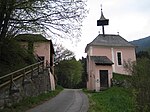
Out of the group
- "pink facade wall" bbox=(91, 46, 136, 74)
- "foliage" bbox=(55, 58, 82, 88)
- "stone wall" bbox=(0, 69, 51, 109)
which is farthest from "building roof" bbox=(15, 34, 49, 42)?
"foliage" bbox=(55, 58, 82, 88)

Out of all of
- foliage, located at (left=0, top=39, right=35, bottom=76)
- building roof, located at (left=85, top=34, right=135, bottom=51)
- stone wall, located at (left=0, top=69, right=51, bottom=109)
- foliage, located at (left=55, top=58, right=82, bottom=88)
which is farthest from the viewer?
foliage, located at (left=55, top=58, right=82, bottom=88)

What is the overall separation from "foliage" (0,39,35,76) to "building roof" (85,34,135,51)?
28105mm

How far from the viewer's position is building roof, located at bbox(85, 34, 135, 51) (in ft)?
159

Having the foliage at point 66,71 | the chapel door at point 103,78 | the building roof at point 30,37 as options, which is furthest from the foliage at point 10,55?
the foliage at point 66,71

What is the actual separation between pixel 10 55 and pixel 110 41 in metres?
32.2

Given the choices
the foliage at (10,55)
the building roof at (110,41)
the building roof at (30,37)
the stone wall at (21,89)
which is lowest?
the stone wall at (21,89)

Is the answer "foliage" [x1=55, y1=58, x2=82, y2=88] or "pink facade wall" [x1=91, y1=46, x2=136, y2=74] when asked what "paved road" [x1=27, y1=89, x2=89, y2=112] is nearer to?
"pink facade wall" [x1=91, y1=46, x2=136, y2=74]

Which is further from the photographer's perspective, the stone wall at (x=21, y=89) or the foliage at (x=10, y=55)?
the foliage at (x=10, y=55)

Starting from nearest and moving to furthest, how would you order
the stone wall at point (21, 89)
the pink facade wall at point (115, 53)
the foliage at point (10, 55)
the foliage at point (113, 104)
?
the stone wall at point (21, 89)
the foliage at point (113, 104)
the foliage at point (10, 55)
the pink facade wall at point (115, 53)

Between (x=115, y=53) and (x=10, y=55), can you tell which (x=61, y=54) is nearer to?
(x=115, y=53)

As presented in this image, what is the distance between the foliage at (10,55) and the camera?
1875 centimetres

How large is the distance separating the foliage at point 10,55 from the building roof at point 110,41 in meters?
28.1

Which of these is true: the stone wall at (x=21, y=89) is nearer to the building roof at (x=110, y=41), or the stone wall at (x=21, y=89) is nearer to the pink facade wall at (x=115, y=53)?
the pink facade wall at (x=115, y=53)

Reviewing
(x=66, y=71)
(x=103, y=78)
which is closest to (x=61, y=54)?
(x=66, y=71)
